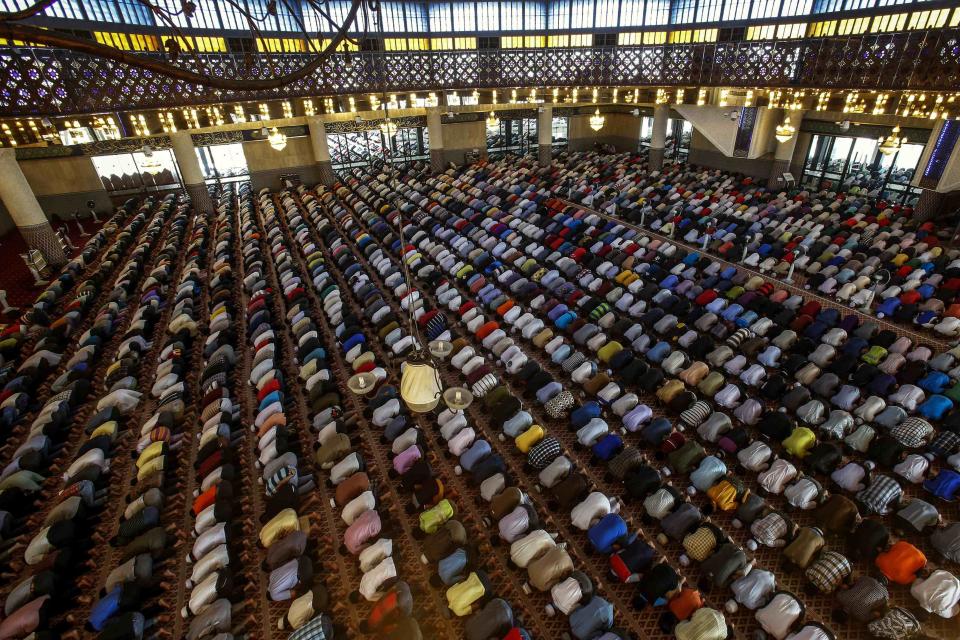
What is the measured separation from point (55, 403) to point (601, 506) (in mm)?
9914

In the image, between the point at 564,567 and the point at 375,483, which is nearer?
the point at 564,567

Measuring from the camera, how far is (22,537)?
7.06 meters

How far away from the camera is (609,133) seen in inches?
1155

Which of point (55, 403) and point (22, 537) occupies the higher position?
point (55, 403)

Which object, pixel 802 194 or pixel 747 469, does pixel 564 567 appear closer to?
pixel 747 469

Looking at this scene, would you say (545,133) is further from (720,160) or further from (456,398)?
(456,398)

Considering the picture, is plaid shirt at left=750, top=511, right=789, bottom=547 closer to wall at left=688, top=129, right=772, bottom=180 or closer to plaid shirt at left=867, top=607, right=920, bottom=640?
plaid shirt at left=867, top=607, right=920, bottom=640

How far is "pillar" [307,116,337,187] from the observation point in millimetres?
22969

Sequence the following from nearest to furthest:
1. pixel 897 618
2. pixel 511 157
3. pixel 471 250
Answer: pixel 897 618, pixel 471 250, pixel 511 157

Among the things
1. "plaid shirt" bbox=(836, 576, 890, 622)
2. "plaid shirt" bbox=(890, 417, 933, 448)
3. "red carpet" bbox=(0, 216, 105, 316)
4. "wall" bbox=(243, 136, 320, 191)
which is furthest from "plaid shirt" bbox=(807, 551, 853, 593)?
"wall" bbox=(243, 136, 320, 191)

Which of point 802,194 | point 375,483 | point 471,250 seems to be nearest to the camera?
point 375,483

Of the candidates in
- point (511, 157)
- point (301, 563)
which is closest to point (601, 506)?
point (301, 563)

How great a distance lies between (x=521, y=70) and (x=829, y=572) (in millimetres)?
18386

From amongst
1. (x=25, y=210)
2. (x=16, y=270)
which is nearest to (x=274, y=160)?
(x=25, y=210)
